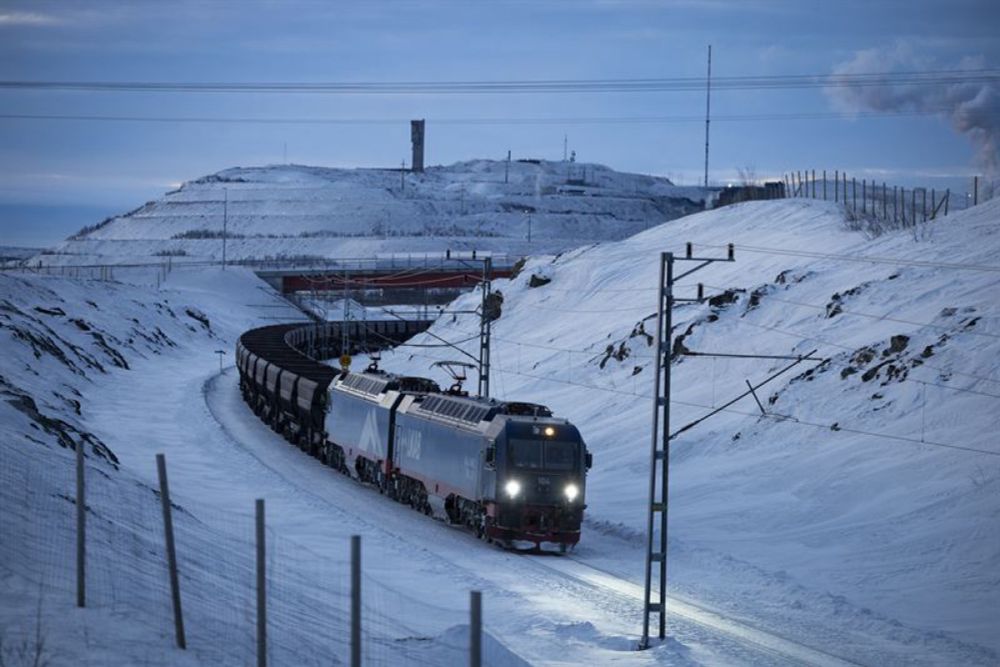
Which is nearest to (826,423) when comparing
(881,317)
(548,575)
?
(881,317)

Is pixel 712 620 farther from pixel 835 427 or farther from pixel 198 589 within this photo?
pixel 835 427

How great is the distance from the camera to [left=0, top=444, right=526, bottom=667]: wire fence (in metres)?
17.6

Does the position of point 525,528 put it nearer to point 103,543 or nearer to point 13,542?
point 103,543

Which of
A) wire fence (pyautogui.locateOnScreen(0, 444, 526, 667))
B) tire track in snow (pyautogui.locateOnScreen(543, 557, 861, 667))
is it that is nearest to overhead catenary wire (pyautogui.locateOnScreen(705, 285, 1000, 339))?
tire track in snow (pyautogui.locateOnScreen(543, 557, 861, 667))

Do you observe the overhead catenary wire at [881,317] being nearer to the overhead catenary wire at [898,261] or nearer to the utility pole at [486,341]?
the overhead catenary wire at [898,261]

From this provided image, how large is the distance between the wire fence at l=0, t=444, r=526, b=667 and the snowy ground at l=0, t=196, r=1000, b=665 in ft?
0.30

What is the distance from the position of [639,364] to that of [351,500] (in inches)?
856

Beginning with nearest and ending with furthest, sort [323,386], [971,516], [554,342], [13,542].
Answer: [13,542]
[971,516]
[323,386]
[554,342]

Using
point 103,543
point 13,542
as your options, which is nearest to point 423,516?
point 103,543

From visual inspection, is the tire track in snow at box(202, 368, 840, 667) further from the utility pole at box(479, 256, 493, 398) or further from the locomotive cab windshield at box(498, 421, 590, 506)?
the utility pole at box(479, 256, 493, 398)

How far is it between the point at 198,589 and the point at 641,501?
2142 cm

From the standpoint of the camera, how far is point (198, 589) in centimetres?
2119

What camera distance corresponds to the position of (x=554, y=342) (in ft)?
240

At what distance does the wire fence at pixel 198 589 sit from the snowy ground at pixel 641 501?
0.09 metres
